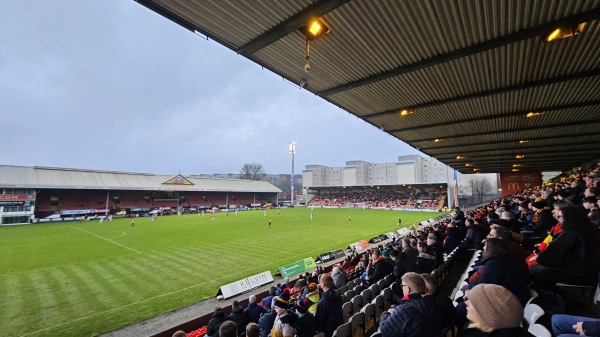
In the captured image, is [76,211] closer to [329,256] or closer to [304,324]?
[329,256]

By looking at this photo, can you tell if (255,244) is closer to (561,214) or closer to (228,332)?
(228,332)

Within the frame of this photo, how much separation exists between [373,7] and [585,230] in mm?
4903

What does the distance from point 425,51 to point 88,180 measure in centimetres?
5127

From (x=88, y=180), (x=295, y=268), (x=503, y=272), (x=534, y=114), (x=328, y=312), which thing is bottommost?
(x=295, y=268)

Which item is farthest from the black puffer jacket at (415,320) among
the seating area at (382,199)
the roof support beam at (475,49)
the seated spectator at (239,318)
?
the seating area at (382,199)

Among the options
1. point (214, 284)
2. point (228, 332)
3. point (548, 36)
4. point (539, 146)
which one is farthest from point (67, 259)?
point (539, 146)

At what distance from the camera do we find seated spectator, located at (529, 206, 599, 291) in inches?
132

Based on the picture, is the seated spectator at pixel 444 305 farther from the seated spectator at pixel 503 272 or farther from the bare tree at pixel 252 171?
the bare tree at pixel 252 171

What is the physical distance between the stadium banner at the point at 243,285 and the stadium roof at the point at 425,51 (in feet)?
25.9

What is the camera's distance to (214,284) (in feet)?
37.5

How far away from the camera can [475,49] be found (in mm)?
6426

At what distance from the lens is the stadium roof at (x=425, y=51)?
5.13 m

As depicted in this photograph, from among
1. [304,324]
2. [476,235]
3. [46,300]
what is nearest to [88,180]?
[46,300]

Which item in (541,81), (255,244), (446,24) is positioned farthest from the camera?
(255,244)
